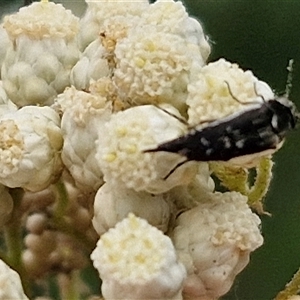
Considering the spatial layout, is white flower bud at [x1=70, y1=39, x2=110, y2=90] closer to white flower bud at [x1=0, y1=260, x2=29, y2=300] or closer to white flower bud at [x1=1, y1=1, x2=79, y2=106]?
white flower bud at [x1=1, y1=1, x2=79, y2=106]

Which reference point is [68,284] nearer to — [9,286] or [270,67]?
[9,286]

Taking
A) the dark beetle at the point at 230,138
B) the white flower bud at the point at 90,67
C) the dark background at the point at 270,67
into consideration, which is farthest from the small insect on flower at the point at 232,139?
the dark background at the point at 270,67

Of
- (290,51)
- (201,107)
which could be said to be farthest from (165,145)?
(290,51)

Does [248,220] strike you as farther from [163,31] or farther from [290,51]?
→ [290,51]

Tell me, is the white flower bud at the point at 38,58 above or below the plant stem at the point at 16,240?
above

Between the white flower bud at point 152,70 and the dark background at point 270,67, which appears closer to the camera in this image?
the white flower bud at point 152,70

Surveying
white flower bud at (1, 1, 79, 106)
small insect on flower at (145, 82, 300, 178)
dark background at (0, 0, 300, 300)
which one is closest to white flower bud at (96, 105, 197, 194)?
small insect on flower at (145, 82, 300, 178)

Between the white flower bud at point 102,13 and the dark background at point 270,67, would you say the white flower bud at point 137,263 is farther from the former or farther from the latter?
the dark background at point 270,67
